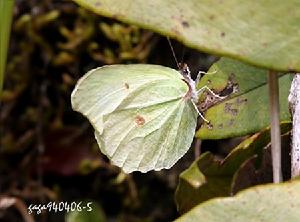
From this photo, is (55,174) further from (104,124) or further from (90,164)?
(104,124)

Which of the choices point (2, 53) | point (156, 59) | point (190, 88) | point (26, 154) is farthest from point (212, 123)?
point (26, 154)

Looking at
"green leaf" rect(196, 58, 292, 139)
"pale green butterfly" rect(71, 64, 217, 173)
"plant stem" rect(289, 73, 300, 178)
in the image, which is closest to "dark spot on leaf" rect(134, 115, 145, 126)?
"pale green butterfly" rect(71, 64, 217, 173)

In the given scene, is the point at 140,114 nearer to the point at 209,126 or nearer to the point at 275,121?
the point at 209,126

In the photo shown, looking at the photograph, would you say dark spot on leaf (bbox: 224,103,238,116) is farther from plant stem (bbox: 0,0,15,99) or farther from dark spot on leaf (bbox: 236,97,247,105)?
plant stem (bbox: 0,0,15,99)

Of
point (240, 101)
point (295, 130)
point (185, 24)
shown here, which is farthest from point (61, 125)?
point (185, 24)

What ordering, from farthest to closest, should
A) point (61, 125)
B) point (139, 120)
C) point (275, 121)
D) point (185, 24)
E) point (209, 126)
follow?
point (61, 125), point (139, 120), point (209, 126), point (275, 121), point (185, 24)

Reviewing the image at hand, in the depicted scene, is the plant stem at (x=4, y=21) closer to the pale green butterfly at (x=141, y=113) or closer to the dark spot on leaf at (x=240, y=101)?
the pale green butterfly at (x=141, y=113)
